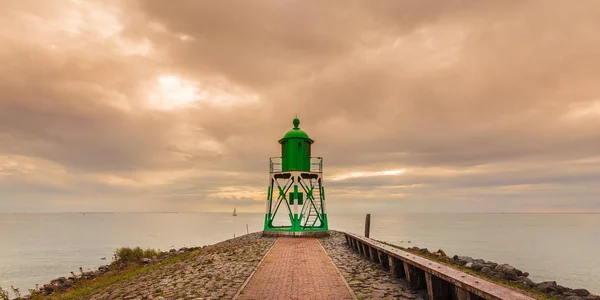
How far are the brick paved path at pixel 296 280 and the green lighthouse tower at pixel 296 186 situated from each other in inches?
455

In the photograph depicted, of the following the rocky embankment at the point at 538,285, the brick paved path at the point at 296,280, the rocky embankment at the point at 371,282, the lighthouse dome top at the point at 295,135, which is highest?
the lighthouse dome top at the point at 295,135

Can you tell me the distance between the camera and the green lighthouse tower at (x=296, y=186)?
28.2 meters

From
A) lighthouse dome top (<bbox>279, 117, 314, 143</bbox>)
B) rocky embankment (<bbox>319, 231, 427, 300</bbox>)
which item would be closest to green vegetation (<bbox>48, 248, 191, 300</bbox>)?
rocky embankment (<bbox>319, 231, 427, 300</bbox>)

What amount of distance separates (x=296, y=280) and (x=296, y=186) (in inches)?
674

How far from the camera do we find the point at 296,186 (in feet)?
92.4

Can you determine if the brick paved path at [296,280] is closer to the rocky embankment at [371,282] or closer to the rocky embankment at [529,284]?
the rocky embankment at [371,282]

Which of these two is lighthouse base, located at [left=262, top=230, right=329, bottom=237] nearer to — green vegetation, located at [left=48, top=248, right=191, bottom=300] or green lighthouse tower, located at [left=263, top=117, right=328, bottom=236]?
green lighthouse tower, located at [left=263, top=117, right=328, bottom=236]

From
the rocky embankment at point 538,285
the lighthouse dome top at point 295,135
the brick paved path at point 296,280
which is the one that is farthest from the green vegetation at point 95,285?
the rocky embankment at point 538,285

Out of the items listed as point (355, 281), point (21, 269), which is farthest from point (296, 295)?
point (21, 269)

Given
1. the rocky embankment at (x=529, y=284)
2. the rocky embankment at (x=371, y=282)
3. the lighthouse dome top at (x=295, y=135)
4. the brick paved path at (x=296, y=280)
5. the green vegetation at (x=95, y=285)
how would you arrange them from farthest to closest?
the lighthouse dome top at (x=295, y=135) → the rocky embankment at (x=529, y=284) → the green vegetation at (x=95, y=285) → the rocky embankment at (x=371, y=282) → the brick paved path at (x=296, y=280)

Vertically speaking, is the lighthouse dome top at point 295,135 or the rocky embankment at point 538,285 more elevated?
the lighthouse dome top at point 295,135

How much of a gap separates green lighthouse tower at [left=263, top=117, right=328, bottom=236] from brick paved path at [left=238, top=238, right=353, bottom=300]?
37.9ft

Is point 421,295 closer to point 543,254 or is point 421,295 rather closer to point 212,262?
point 212,262

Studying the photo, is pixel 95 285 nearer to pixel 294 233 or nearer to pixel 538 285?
pixel 294 233
